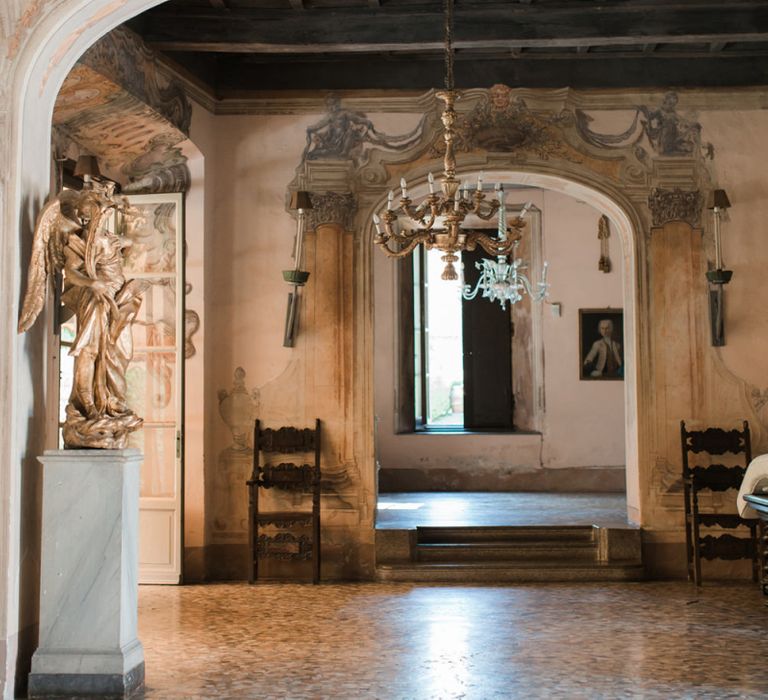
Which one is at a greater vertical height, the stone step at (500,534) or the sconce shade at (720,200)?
the sconce shade at (720,200)

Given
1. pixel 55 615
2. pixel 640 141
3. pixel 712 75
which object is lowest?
pixel 55 615

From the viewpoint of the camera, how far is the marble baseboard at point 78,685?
15.8 ft

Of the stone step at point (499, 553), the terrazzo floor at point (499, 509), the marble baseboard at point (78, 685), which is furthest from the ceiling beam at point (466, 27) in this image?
the marble baseboard at point (78, 685)

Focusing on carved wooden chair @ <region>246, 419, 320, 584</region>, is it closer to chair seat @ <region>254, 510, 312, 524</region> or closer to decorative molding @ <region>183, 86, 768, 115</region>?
chair seat @ <region>254, 510, 312, 524</region>

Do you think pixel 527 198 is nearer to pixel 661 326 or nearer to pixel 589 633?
pixel 661 326

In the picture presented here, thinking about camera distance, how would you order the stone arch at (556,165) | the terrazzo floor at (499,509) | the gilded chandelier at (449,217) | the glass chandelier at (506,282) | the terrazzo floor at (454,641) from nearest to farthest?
the terrazzo floor at (454,641) < the gilded chandelier at (449,217) < the stone arch at (556,165) < the terrazzo floor at (499,509) < the glass chandelier at (506,282)

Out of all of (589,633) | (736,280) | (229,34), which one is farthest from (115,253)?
(736,280)

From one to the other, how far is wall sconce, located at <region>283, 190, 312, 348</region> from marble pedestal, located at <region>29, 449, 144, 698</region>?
332 centimetres

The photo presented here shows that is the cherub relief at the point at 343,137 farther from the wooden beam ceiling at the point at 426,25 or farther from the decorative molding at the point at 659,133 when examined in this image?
the decorative molding at the point at 659,133

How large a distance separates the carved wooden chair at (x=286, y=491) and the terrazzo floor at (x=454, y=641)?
0.30m

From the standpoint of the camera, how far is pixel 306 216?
843 centimetres

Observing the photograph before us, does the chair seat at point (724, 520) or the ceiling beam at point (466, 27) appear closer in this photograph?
the ceiling beam at point (466, 27)

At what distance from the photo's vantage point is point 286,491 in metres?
8.23

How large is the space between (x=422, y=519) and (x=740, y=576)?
8.88ft
